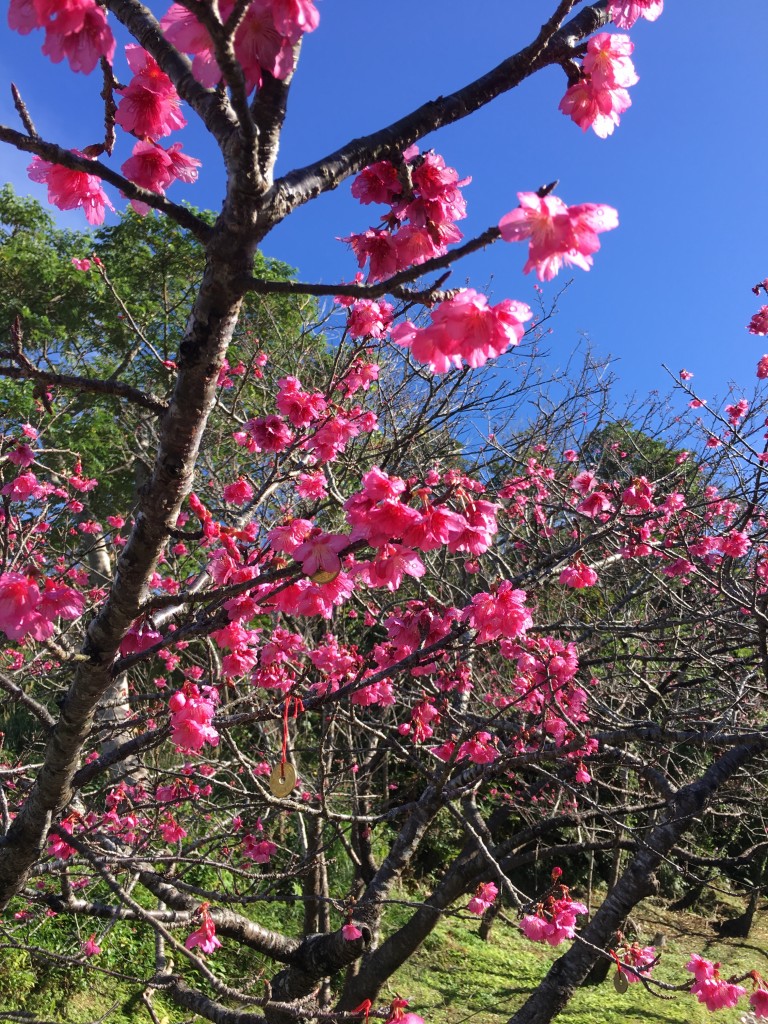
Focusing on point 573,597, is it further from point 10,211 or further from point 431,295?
point 10,211

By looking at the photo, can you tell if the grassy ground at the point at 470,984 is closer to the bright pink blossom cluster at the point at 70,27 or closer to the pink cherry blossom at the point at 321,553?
the pink cherry blossom at the point at 321,553

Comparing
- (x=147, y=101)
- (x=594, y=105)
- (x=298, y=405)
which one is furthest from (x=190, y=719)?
(x=594, y=105)

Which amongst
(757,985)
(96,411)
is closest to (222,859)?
(757,985)

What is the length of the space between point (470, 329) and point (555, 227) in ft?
0.78

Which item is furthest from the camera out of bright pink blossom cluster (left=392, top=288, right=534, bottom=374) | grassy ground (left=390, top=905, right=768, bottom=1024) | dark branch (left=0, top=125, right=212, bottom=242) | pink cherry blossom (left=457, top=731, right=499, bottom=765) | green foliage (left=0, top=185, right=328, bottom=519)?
green foliage (left=0, top=185, right=328, bottom=519)

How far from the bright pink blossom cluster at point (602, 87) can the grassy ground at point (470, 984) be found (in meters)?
4.31

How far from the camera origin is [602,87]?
1.38m

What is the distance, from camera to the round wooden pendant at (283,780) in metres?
1.52

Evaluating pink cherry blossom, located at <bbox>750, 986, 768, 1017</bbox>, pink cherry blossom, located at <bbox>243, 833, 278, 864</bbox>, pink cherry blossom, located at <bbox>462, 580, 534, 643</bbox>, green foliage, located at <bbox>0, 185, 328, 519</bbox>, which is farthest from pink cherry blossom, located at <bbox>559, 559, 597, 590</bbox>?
green foliage, located at <bbox>0, 185, 328, 519</bbox>

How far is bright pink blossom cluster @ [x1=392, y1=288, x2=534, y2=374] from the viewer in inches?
46.8

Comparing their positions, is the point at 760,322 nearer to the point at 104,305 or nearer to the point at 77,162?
the point at 77,162

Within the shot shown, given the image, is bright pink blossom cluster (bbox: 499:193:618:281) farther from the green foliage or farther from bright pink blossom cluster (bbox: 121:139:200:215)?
the green foliage

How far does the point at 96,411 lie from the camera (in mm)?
12391

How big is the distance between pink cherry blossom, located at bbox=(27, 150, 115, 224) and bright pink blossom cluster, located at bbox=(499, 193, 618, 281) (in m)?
0.92
